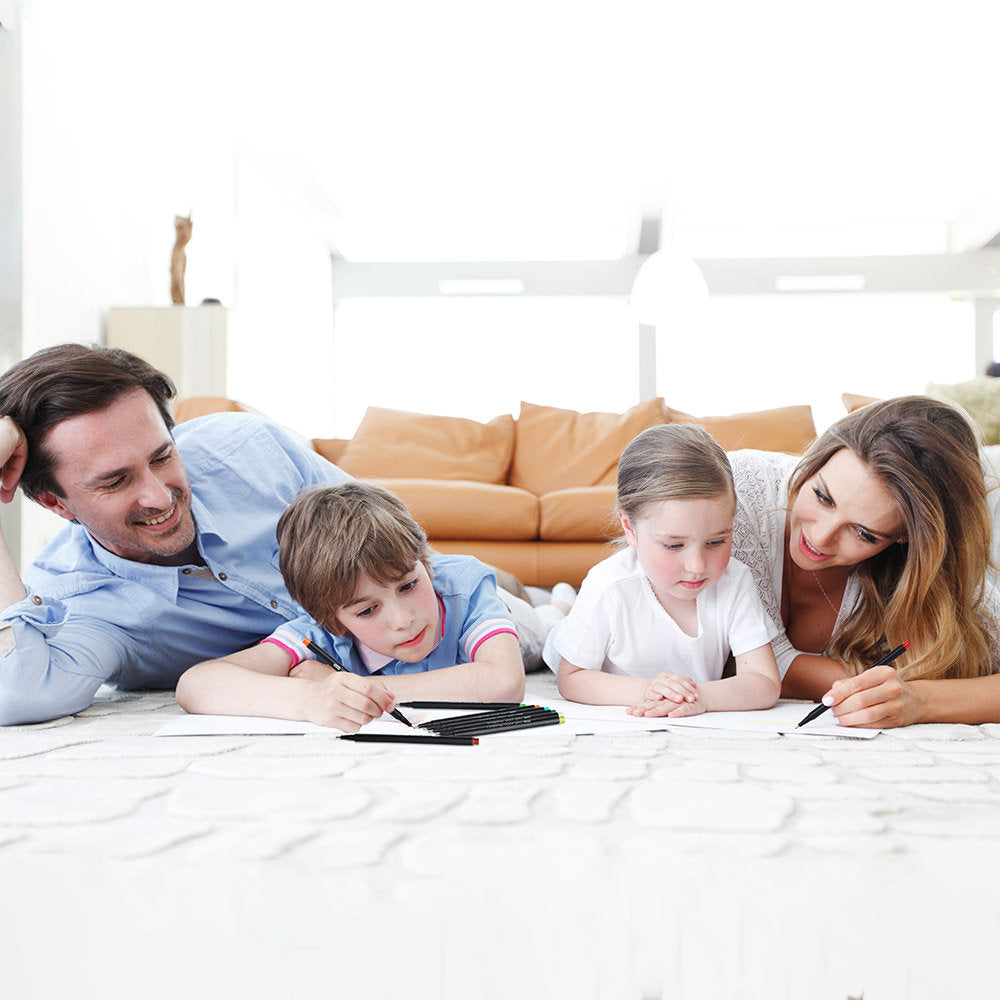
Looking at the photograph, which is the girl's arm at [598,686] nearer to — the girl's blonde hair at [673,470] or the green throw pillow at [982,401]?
the girl's blonde hair at [673,470]

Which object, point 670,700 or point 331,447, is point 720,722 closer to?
point 670,700

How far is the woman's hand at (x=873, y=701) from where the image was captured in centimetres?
128

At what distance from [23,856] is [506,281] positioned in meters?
6.55

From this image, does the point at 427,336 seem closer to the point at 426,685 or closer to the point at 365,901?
the point at 426,685

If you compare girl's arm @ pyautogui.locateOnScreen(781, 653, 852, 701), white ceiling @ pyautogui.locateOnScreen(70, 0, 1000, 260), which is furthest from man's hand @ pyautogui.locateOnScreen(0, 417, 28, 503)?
white ceiling @ pyautogui.locateOnScreen(70, 0, 1000, 260)

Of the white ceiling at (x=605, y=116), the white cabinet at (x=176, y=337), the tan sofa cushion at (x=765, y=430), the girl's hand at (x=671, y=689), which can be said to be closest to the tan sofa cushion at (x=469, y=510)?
the tan sofa cushion at (x=765, y=430)

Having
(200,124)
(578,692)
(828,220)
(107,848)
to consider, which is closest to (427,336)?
(200,124)

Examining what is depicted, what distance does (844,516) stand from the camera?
142cm

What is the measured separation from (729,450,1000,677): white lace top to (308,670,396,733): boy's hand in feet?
2.30

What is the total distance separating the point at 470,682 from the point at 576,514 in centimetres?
184

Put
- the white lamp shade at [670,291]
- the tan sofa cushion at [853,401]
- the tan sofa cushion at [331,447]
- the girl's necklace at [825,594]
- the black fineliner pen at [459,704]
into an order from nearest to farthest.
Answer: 1. the black fineliner pen at [459,704]
2. the girl's necklace at [825,594]
3. the tan sofa cushion at [853,401]
4. the tan sofa cushion at [331,447]
5. the white lamp shade at [670,291]

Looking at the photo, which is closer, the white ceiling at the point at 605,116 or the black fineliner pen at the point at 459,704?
the black fineliner pen at the point at 459,704

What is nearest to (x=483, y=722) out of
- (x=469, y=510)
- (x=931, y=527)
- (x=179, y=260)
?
(x=931, y=527)

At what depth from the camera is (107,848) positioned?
780 mm
